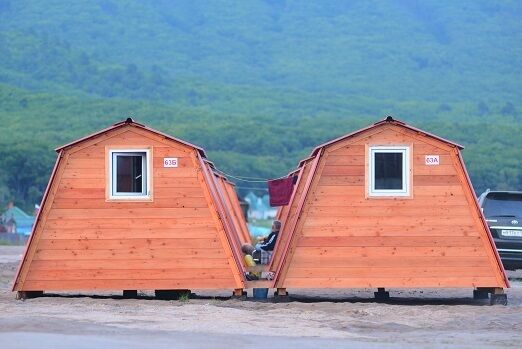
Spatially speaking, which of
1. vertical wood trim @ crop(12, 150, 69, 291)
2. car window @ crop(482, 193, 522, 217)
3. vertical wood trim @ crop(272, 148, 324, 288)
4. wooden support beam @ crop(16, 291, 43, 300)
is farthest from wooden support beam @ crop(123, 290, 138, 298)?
car window @ crop(482, 193, 522, 217)

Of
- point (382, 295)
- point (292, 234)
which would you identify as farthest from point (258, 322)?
point (382, 295)

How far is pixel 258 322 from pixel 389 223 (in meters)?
4.69

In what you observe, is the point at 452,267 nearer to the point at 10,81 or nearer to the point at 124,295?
the point at 124,295

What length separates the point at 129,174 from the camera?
22766 millimetres

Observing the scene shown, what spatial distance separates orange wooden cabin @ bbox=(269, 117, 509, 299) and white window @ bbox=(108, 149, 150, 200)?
273 cm

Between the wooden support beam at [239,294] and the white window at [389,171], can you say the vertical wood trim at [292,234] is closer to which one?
the wooden support beam at [239,294]

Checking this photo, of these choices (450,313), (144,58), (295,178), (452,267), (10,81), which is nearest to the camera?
(450,313)

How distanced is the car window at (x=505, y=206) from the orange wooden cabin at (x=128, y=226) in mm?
7573

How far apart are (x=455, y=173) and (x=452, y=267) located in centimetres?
165

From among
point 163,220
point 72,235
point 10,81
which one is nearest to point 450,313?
point 163,220

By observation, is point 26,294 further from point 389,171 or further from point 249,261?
point 389,171

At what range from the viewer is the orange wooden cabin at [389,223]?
73.0 ft

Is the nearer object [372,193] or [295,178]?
[372,193]

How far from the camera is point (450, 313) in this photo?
2048cm
